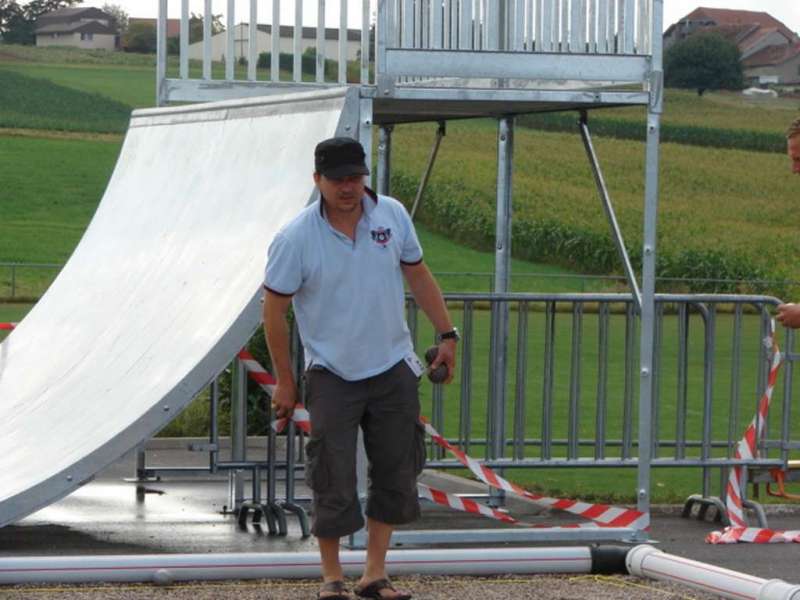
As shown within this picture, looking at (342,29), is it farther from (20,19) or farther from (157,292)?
(20,19)

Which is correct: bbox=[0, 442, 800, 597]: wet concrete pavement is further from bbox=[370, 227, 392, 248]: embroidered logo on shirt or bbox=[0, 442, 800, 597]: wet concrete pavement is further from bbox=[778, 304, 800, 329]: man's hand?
bbox=[370, 227, 392, 248]: embroidered logo on shirt

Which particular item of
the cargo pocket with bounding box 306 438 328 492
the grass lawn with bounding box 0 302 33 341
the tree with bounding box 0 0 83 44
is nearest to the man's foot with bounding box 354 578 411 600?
the cargo pocket with bounding box 306 438 328 492

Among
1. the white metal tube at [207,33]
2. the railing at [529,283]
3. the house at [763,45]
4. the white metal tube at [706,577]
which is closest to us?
the white metal tube at [706,577]

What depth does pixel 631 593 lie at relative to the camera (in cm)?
839

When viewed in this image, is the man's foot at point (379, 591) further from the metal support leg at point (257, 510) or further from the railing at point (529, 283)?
the railing at point (529, 283)

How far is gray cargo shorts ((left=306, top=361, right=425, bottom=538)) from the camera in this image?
7883 millimetres

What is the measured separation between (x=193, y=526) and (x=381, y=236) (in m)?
3.56

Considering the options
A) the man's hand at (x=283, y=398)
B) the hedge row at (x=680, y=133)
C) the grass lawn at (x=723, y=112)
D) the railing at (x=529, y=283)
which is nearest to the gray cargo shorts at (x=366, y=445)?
the man's hand at (x=283, y=398)

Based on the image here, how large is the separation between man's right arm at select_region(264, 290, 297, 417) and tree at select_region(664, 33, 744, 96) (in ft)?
298

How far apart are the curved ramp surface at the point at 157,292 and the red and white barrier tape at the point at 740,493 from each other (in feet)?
10.4

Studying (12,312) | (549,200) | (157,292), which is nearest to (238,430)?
(157,292)

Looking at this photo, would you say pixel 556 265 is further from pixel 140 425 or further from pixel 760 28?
pixel 760 28

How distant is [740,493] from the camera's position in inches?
445

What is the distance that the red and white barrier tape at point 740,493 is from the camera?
34.3 ft
